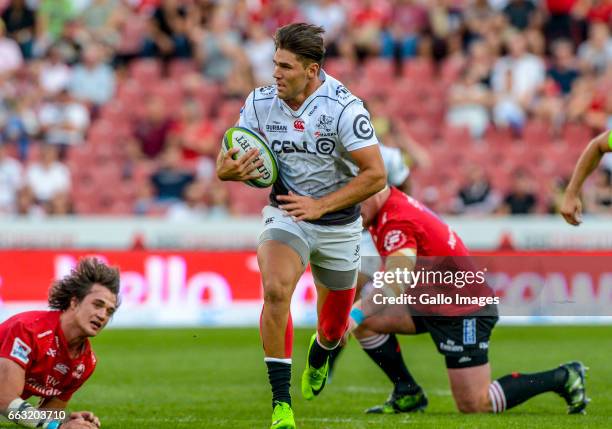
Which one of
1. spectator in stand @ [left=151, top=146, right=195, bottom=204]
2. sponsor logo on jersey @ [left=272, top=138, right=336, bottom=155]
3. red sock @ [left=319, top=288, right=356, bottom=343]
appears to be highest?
sponsor logo on jersey @ [left=272, top=138, right=336, bottom=155]

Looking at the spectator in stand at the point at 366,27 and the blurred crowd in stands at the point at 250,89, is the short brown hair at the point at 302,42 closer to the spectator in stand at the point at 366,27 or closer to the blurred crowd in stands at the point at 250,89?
the blurred crowd in stands at the point at 250,89

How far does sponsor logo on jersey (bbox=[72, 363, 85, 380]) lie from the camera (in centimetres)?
737

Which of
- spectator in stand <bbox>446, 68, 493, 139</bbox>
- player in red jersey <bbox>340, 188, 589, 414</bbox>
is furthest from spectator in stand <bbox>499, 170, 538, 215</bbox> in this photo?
player in red jersey <bbox>340, 188, 589, 414</bbox>

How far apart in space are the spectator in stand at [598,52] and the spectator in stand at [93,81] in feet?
28.4

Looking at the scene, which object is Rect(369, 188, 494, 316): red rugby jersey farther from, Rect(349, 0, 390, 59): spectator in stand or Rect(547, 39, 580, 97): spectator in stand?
Rect(349, 0, 390, 59): spectator in stand

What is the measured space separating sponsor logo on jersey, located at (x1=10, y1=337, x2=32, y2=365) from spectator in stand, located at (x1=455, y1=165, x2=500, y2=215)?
13125mm

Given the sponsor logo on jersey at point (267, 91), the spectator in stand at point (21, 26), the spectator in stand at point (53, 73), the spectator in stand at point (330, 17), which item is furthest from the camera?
the spectator in stand at point (21, 26)

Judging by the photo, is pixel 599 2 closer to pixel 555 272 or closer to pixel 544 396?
pixel 555 272

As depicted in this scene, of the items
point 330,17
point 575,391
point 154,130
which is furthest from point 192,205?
point 575,391

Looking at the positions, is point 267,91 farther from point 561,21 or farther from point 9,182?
point 561,21

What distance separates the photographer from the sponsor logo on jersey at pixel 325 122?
7820mm

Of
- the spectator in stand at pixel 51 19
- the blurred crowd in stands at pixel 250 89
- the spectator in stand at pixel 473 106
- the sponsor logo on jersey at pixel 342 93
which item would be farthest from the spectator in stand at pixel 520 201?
the sponsor logo on jersey at pixel 342 93

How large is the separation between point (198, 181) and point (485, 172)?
4.83m

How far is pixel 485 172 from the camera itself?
2048cm
